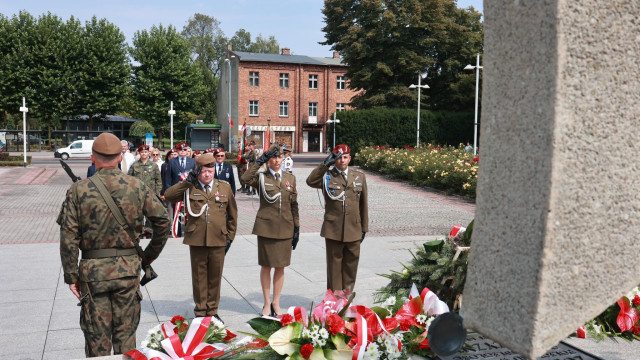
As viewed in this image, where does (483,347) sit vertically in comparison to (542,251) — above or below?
below

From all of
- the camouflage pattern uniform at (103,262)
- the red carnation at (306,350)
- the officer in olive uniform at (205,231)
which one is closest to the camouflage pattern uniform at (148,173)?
the officer in olive uniform at (205,231)

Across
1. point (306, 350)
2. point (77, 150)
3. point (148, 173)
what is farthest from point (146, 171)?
point (77, 150)

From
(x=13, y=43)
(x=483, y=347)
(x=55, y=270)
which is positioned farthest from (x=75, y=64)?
(x=483, y=347)

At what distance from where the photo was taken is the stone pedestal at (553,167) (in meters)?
1.47

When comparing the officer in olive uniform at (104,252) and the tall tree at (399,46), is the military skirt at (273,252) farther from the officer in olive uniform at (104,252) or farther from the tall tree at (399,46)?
the tall tree at (399,46)

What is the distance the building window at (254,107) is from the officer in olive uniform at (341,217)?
48879mm

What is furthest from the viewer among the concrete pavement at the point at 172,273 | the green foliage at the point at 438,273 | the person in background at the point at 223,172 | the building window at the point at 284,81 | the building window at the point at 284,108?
the building window at the point at 284,108

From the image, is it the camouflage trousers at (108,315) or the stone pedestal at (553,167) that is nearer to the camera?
the stone pedestal at (553,167)

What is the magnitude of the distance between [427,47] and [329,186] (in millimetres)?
35612

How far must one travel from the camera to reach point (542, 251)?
1.48 metres

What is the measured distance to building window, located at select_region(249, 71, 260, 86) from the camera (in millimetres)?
54031

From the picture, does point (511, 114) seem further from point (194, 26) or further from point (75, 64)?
point (194, 26)

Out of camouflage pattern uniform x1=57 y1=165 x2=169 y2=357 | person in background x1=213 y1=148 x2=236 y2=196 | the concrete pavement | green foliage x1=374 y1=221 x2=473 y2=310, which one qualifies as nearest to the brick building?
the concrete pavement

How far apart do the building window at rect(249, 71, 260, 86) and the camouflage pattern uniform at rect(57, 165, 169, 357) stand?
5132 cm
